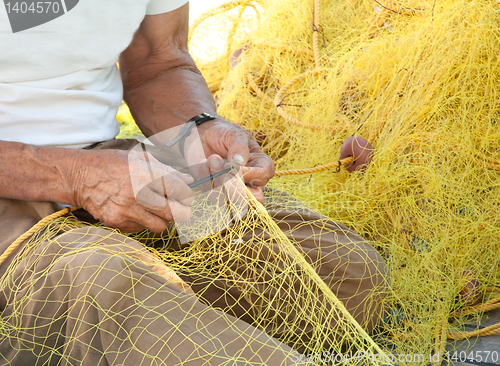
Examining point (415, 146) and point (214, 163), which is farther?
point (415, 146)

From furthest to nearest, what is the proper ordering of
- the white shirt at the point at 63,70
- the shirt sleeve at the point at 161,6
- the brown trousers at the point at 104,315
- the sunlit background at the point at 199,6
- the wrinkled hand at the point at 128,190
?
the sunlit background at the point at 199,6 → the shirt sleeve at the point at 161,6 → the white shirt at the point at 63,70 → the wrinkled hand at the point at 128,190 → the brown trousers at the point at 104,315

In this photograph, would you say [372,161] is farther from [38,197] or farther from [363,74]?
[38,197]

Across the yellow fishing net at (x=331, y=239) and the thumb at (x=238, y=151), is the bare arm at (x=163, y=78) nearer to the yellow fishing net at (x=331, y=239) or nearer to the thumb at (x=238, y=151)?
the thumb at (x=238, y=151)

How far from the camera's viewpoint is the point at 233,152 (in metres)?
1.27

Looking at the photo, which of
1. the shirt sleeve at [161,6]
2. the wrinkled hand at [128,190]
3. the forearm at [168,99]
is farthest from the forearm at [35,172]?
the shirt sleeve at [161,6]

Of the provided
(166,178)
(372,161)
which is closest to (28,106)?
(166,178)

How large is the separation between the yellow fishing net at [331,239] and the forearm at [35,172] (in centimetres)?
9

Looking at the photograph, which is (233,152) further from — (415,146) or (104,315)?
(415,146)

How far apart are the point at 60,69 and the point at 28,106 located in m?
0.14

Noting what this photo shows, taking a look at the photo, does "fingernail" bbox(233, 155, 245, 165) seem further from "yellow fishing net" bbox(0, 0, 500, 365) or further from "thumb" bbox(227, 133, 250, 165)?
"yellow fishing net" bbox(0, 0, 500, 365)

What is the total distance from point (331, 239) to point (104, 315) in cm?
71

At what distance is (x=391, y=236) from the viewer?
1.63m

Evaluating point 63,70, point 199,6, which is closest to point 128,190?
point 63,70

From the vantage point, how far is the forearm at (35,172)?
3.50 ft
